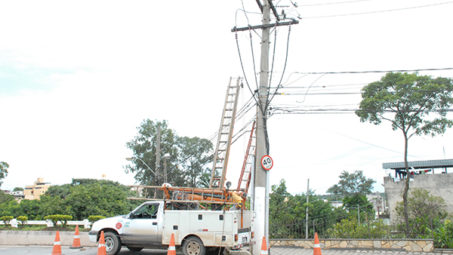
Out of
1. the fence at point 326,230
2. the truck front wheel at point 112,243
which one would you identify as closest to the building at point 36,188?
the truck front wheel at point 112,243

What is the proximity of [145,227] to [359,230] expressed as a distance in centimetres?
796

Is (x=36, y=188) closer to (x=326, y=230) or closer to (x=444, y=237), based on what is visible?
(x=326, y=230)

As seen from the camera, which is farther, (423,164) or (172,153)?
(172,153)

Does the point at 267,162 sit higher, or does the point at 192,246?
the point at 267,162

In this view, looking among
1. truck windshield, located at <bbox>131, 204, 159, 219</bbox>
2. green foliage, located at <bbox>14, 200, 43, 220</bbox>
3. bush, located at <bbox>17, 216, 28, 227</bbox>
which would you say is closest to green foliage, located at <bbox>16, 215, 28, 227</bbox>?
bush, located at <bbox>17, 216, 28, 227</bbox>

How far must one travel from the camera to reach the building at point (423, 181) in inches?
1045

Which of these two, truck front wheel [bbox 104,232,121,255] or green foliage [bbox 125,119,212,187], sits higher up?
green foliage [bbox 125,119,212,187]

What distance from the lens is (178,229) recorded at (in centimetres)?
1073

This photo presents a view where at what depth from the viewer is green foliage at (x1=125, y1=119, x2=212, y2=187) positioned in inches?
1727

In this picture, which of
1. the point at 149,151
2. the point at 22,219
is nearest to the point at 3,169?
the point at 149,151

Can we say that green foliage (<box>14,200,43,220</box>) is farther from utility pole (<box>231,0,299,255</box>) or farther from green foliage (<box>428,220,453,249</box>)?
green foliage (<box>428,220,453,249</box>)

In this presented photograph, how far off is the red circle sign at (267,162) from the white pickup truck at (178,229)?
5.24ft

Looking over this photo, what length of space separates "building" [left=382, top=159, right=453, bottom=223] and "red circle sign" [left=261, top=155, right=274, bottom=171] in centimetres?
1685

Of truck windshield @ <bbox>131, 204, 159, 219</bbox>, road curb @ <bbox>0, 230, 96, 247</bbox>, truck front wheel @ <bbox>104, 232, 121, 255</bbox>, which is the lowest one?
road curb @ <bbox>0, 230, 96, 247</bbox>
